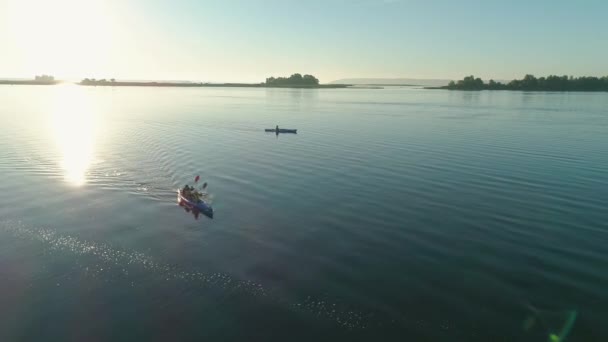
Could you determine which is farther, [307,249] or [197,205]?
[197,205]

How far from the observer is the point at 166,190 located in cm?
3475

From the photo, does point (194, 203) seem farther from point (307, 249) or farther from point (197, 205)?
point (307, 249)

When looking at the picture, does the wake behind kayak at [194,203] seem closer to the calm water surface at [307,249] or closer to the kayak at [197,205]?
the kayak at [197,205]

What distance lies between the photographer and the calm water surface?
53.5 feet

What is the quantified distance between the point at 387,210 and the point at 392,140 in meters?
33.8

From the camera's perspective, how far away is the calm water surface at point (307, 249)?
1630 centimetres

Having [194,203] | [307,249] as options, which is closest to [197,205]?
[194,203]

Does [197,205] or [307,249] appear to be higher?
[197,205]

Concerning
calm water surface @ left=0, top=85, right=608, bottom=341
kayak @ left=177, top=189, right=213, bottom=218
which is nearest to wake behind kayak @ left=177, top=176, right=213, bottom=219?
kayak @ left=177, top=189, right=213, bottom=218

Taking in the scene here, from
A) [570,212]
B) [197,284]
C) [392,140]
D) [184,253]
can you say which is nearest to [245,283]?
[197,284]

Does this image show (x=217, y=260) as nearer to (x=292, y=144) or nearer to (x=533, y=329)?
(x=533, y=329)

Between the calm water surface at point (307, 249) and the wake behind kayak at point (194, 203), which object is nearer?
the calm water surface at point (307, 249)

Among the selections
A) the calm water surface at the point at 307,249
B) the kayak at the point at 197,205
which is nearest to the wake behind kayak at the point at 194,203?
the kayak at the point at 197,205

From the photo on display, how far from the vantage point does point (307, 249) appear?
22.5 meters
